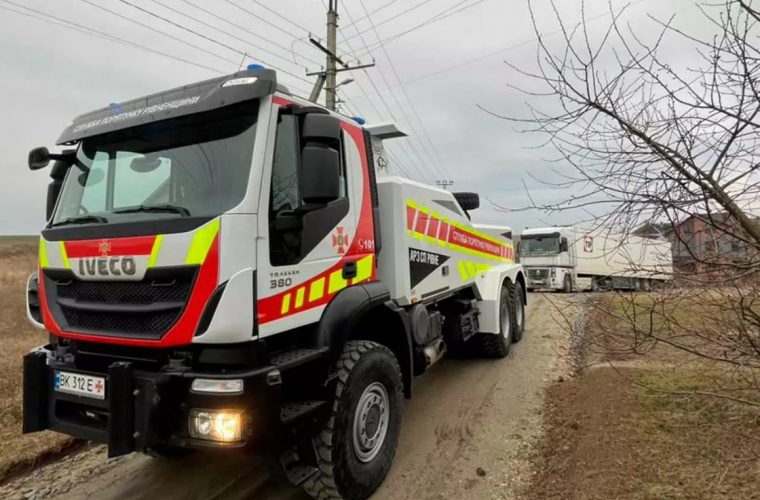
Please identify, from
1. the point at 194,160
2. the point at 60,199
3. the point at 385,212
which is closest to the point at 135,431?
the point at 194,160

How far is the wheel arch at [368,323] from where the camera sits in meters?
3.15

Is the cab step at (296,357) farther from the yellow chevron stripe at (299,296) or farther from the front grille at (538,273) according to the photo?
the front grille at (538,273)

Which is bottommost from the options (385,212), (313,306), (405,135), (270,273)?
(313,306)

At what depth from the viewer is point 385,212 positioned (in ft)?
14.1

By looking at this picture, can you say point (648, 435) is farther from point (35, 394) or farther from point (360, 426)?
point (35, 394)

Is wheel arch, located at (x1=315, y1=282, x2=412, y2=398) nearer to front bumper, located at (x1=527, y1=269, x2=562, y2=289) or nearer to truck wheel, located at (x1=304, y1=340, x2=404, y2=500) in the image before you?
truck wheel, located at (x1=304, y1=340, x2=404, y2=500)

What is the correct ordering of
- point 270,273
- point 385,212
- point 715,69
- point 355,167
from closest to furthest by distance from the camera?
point 715,69
point 270,273
point 355,167
point 385,212

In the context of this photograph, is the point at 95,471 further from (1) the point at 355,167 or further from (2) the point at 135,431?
(1) the point at 355,167

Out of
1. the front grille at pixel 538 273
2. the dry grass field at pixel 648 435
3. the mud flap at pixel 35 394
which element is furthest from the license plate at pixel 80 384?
the front grille at pixel 538 273

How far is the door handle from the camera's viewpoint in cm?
342

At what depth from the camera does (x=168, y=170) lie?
286 cm

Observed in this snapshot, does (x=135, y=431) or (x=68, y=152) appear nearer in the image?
(x=135, y=431)

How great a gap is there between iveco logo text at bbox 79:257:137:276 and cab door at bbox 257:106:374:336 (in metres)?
0.73

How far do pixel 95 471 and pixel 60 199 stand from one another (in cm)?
218
